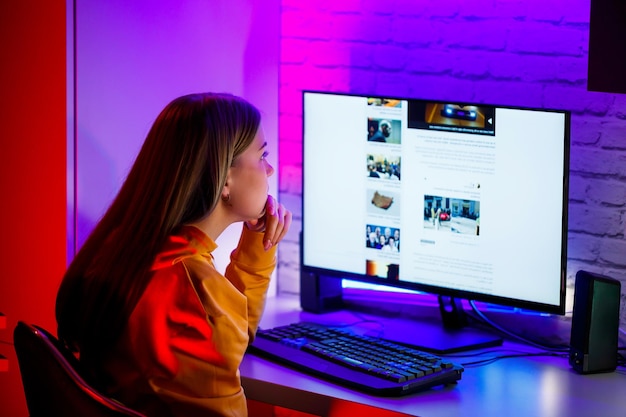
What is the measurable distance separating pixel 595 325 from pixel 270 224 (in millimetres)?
705

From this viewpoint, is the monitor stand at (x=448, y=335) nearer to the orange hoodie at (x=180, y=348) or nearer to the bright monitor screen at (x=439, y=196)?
the bright monitor screen at (x=439, y=196)

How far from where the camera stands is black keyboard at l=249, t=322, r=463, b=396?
1.63 meters

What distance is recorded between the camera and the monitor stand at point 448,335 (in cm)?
194

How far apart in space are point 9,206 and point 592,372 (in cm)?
128

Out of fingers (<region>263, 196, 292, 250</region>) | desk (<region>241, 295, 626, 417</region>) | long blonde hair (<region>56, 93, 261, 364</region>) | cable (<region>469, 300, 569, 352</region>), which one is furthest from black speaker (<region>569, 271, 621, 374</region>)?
long blonde hair (<region>56, 93, 261, 364</region>)

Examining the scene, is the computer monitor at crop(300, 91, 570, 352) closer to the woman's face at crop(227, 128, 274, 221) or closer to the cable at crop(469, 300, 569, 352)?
the cable at crop(469, 300, 569, 352)

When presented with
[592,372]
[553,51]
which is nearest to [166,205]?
[592,372]

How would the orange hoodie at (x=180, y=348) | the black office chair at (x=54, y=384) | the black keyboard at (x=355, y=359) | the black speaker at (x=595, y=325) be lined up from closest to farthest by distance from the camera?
the black office chair at (x=54, y=384) → the orange hoodie at (x=180, y=348) → the black keyboard at (x=355, y=359) → the black speaker at (x=595, y=325)

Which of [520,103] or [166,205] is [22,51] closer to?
[166,205]

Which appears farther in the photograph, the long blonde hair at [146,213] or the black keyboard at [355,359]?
the black keyboard at [355,359]

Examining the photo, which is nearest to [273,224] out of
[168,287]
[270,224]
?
[270,224]

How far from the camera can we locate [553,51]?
6.83 ft

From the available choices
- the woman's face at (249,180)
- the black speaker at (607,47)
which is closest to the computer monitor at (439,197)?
the black speaker at (607,47)

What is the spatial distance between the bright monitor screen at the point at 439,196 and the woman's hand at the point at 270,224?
26cm
